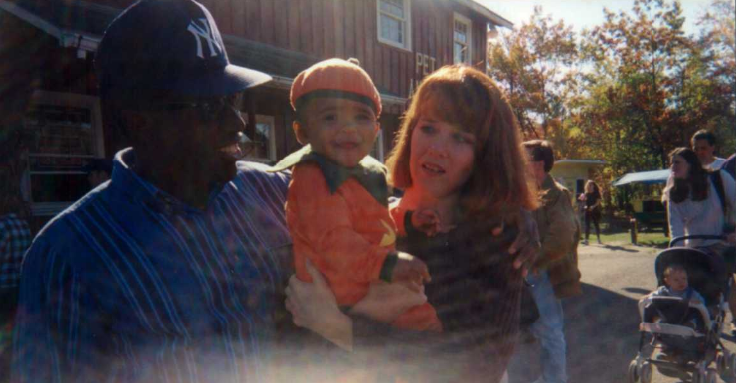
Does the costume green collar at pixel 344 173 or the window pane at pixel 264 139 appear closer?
the costume green collar at pixel 344 173

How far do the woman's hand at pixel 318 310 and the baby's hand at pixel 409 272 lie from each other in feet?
0.73

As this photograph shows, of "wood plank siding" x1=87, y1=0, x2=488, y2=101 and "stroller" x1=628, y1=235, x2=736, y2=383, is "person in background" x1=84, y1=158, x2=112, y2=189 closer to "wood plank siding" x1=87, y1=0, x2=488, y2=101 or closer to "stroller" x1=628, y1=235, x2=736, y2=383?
"wood plank siding" x1=87, y1=0, x2=488, y2=101

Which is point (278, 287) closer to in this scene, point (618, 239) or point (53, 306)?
point (53, 306)

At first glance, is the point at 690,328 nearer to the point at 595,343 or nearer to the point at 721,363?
the point at 721,363

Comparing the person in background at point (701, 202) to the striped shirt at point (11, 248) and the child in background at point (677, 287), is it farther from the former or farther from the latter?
the striped shirt at point (11, 248)

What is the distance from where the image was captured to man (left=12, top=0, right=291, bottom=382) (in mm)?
1222

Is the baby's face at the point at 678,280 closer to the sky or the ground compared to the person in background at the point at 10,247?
closer to the ground

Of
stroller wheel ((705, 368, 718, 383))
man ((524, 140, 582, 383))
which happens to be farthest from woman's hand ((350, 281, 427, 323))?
stroller wheel ((705, 368, 718, 383))

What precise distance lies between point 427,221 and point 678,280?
400 centimetres

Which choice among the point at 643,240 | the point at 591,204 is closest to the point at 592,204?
the point at 591,204

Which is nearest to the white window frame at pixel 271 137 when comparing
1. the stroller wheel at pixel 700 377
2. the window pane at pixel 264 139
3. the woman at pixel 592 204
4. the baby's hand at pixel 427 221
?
the window pane at pixel 264 139

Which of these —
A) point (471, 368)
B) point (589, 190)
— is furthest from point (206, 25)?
point (589, 190)

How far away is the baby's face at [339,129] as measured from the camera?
5.92 ft

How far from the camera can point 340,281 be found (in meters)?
1.66
